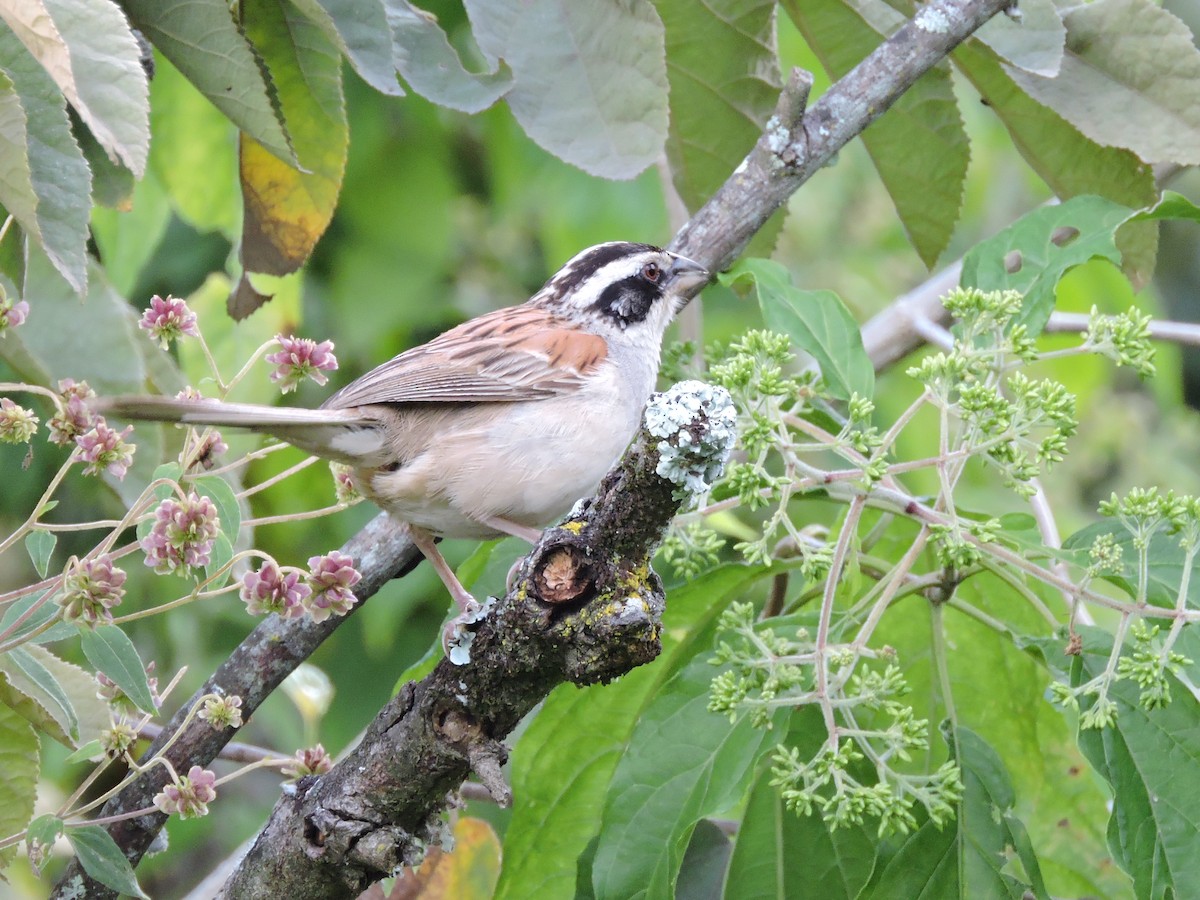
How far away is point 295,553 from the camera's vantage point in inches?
270

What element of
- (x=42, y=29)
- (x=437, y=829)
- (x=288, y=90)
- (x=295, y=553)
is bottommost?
(x=295, y=553)

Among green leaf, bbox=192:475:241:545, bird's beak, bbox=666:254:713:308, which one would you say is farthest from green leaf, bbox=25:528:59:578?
bird's beak, bbox=666:254:713:308

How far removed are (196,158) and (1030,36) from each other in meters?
2.40

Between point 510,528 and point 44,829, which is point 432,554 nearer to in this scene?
point 510,528

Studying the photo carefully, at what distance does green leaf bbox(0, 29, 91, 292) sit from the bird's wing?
1348 millimetres

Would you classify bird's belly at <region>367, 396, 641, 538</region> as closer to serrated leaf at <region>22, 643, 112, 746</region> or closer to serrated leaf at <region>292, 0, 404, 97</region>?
serrated leaf at <region>22, 643, 112, 746</region>

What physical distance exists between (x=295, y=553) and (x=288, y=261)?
3.57 metres

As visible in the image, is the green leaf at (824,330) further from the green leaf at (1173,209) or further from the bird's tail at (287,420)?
the bird's tail at (287,420)

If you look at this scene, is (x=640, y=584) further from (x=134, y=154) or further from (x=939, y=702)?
(x=939, y=702)

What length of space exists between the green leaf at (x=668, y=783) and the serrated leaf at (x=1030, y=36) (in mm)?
1828

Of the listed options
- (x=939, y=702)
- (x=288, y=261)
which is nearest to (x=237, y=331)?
(x=288, y=261)

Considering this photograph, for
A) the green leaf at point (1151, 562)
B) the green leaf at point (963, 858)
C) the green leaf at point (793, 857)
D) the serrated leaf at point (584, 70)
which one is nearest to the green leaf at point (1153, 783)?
the green leaf at point (1151, 562)

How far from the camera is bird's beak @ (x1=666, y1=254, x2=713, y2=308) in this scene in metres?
3.71

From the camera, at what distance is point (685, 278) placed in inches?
156
